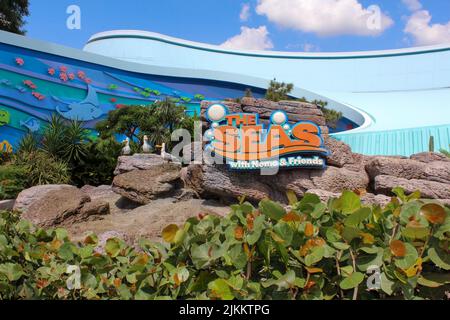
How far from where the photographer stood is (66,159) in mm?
11750

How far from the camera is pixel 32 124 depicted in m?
15.6

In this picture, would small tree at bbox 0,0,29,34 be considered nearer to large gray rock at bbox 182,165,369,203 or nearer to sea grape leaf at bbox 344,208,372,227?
large gray rock at bbox 182,165,369,203

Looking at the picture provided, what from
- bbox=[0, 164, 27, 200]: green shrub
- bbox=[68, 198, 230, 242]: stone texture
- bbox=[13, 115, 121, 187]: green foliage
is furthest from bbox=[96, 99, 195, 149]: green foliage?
bbox=[68, 198, 230, 242]: stone texture

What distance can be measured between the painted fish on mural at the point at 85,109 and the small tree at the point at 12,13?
7.49 metres

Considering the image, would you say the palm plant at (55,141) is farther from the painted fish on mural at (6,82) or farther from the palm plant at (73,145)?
the painted fish on mural at (6,82)

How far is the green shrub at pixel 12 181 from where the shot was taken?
33.0 ft

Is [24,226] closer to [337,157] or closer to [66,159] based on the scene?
[337,157]

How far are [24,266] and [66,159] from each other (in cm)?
1084

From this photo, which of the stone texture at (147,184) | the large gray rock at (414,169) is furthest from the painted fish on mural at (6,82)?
the large gray rock at (414,169)

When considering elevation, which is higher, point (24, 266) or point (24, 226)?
point (24, 226)

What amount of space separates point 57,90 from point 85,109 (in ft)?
4.56

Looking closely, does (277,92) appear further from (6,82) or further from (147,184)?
(147,184)

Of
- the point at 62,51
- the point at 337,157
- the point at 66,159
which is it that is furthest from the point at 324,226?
the point at 62,51

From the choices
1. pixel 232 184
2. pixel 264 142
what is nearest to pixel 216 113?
pixel 264 142
